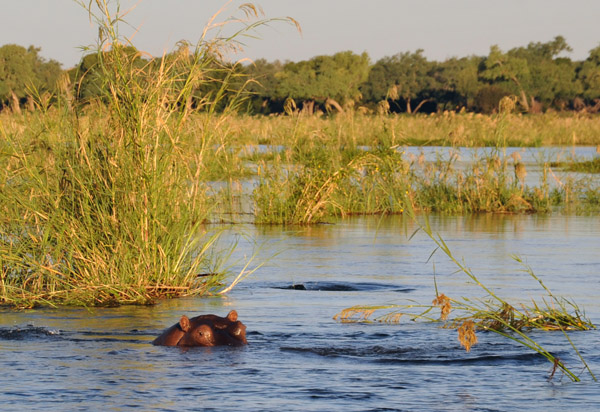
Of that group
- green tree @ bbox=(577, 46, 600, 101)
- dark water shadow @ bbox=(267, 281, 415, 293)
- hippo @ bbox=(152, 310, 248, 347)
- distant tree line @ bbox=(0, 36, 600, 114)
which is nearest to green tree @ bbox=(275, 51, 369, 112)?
distant tree line @ bbox=(0, 36, 600, 114)

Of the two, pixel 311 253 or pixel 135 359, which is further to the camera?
pixel 311 253

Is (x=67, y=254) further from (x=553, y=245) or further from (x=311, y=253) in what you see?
(x=553, y=245)

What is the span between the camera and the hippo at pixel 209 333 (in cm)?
643

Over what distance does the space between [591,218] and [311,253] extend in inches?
237

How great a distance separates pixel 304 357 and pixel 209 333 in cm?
62

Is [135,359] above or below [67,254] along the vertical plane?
below

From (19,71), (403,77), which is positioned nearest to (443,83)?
(403,77)

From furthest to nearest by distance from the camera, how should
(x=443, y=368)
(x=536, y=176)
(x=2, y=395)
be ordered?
(x=536, y=176)
(x=443, y=368)
(x=2, y=395)

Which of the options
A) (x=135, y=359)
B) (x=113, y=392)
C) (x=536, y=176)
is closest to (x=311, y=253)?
(x=135, y=359)

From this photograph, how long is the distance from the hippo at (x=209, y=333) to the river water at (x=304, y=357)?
0.25 feet

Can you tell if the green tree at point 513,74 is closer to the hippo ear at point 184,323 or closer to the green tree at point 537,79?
the green tree at point 537,79

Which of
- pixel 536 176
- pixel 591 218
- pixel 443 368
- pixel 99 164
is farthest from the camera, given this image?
pixel 536 176

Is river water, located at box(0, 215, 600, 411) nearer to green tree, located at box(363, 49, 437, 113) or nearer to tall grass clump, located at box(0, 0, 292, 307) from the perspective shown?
tall grass clump, located at box(0, 0, 292, 307)

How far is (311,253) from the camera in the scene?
38.1 feet
